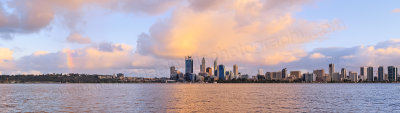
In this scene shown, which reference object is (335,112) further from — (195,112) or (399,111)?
(195,112)

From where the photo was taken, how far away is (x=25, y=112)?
234 feet

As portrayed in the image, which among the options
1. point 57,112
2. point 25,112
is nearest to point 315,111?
point 57,112

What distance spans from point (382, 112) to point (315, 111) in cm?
1473

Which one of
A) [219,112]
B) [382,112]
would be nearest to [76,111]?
[219,112]

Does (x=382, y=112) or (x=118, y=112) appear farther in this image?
(x=382, y=112)

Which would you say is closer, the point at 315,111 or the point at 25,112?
the point at 25,112

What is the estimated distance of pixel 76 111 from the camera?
74000 millimetres

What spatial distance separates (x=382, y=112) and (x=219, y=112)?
1411 inches

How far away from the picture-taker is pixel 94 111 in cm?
7344

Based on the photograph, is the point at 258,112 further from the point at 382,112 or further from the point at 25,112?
the point at 25,112

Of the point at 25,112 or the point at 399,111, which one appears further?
the point at 399,111

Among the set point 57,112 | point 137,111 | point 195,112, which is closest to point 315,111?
point 195,112

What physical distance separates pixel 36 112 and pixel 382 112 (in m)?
72.6

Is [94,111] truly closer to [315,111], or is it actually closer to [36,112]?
[36,112]
